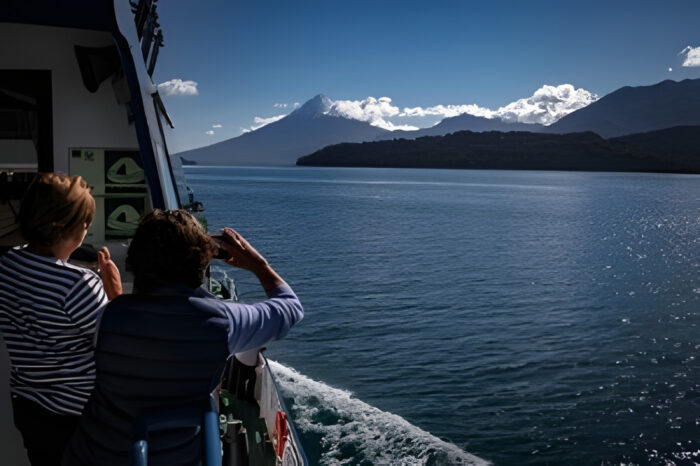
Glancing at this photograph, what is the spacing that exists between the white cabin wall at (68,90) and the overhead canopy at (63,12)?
326cm

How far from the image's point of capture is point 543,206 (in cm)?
6550

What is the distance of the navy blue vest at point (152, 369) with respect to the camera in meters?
1.87

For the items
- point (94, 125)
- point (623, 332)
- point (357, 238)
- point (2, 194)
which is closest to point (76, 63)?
point (94, 125)

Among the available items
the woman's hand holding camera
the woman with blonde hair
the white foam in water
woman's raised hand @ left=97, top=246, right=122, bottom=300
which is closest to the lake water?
the white foam in water

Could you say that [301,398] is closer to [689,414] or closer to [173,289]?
[689,414]

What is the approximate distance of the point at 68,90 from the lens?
8.13 meters

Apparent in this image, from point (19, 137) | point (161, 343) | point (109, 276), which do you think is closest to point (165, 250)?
point (161, 343)

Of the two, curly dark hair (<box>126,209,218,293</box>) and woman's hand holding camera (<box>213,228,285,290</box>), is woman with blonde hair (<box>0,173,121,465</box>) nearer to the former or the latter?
curly dark hair (<box>126,209,218,293</box>)

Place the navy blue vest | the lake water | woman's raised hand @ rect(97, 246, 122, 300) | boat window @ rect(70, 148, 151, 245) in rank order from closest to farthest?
the navy blue vest < woman's raised hand @ rect(97, 246, 122, 300) < boat window @ rect(70, 148, 151, 245) < the lake water

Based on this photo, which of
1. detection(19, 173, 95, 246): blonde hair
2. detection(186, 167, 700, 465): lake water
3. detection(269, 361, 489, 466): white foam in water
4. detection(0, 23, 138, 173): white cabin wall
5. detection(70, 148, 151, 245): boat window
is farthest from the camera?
detection(186, 167, 700, 465): lake water

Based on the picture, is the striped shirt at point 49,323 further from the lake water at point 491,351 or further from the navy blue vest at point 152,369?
the lake water at point 491,351

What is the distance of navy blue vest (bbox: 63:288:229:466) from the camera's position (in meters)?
1.87

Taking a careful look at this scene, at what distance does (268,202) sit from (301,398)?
2305 inches

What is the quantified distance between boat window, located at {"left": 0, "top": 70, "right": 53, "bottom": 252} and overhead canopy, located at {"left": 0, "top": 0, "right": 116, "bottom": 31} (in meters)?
3.30
